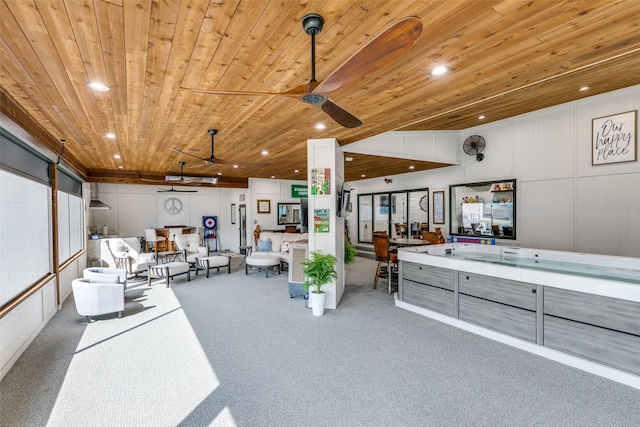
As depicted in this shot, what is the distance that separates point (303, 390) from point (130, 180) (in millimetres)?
8937

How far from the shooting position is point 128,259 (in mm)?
6742

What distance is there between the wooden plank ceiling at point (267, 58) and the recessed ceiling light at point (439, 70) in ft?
0.20

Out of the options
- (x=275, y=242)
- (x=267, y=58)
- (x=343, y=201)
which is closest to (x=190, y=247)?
(x=275, y=242)

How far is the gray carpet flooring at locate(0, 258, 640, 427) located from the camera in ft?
7.41

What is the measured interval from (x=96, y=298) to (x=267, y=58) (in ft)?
13.1

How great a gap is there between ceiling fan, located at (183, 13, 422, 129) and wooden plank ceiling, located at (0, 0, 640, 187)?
0.30 m

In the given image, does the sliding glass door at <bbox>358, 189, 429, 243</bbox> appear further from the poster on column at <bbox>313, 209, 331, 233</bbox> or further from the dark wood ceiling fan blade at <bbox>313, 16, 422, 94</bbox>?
the dark wood ceiling fan blade at <bbox>313, 16, 422, 94</bbox>

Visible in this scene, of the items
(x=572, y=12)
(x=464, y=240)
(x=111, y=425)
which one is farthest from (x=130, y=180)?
(x=572, y=12)

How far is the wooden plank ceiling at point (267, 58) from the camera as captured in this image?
182 cm

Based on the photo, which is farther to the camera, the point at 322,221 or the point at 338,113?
the point at 322,221

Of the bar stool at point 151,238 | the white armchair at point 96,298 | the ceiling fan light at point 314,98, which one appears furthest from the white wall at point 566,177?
the bar stool at point 151,238

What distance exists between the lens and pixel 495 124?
241 inches

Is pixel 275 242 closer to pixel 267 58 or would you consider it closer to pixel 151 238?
pixel 151 238

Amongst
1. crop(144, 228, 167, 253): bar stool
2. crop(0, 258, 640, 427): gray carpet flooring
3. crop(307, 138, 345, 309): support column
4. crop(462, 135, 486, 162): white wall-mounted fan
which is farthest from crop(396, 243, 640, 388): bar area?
crop(144, 228, 167, 253): bar stool
